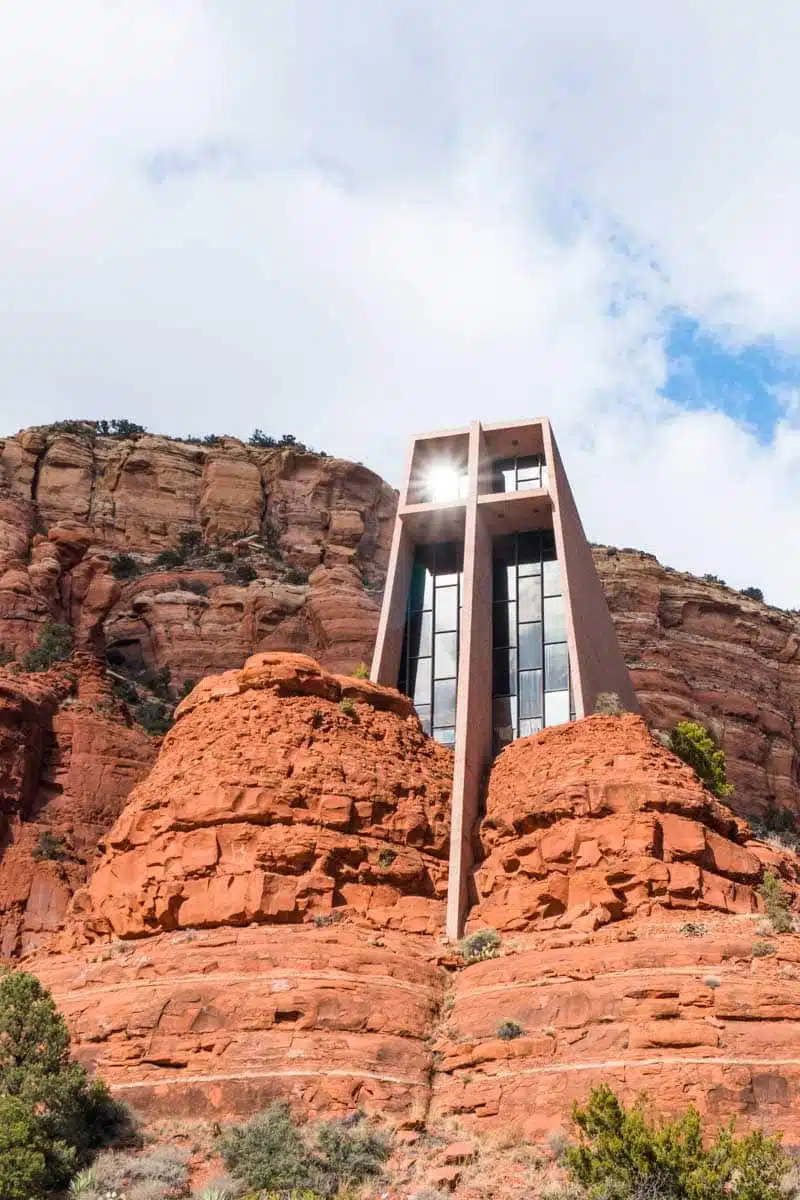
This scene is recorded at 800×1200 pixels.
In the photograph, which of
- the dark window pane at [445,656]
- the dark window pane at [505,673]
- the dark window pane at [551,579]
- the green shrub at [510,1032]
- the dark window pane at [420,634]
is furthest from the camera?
the dark window pane at [420,634]

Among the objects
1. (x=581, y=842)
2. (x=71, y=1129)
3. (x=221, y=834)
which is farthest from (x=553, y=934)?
(x=71, y=1129)

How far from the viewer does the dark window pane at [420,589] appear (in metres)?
34.5

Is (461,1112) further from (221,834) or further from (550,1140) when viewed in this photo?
(221,834)

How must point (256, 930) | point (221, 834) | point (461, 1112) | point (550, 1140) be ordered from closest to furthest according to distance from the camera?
point (550, 1140)
point (461, 1112)
point (256, 930)
point (221, 834)

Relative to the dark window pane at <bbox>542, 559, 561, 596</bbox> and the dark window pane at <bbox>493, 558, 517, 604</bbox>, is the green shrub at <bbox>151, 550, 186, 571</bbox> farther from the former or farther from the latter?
the dark window pane at <bbox>542, 559, 561, 596</bbox>

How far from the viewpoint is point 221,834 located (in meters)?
24.1

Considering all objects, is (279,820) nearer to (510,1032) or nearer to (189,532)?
(510,1032)

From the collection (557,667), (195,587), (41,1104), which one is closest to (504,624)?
(557,667)

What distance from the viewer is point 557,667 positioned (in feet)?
106

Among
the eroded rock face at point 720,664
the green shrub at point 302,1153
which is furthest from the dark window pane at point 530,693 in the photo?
the eroded rock face at point 720,664

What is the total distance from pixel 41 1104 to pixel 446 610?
18004 millimetres

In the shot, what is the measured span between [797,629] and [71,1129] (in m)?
46.2

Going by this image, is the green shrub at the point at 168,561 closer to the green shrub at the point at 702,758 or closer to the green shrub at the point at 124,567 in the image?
the green shrub at the point at 124,567

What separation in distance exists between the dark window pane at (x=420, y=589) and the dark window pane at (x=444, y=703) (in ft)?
8.02
